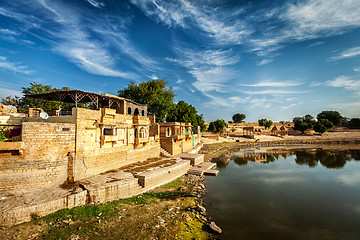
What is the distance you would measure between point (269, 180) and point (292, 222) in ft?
32.0

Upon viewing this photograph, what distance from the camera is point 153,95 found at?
2920cm

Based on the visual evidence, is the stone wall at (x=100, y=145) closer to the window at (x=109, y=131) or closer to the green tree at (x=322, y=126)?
the window at (x=109, y=131)

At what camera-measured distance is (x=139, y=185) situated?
12.7 metres

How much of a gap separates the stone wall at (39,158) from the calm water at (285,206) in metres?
10.5

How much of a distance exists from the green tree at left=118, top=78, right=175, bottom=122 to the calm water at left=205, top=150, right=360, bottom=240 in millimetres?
16124

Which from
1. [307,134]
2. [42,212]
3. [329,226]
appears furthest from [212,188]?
[307,134]

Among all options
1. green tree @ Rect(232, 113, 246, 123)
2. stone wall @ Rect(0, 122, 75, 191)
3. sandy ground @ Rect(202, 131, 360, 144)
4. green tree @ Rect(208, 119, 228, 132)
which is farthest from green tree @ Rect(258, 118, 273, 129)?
stone wall @ Rect(0, 122, 75, 191)

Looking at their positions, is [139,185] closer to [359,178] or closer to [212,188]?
[212,188]

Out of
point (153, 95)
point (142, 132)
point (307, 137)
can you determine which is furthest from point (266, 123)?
point (142, 132)

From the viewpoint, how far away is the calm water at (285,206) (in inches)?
372

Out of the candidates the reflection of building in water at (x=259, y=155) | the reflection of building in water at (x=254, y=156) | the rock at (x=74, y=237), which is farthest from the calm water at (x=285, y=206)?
the reflection of building in water at (x=259, y=155)

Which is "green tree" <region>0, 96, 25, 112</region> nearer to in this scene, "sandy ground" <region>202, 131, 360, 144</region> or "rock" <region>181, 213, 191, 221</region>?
"rock" <region>181, 213, 191, 221</region>

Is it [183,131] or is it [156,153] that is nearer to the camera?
[156,153]

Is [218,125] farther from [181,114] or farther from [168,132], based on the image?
[168,132]
